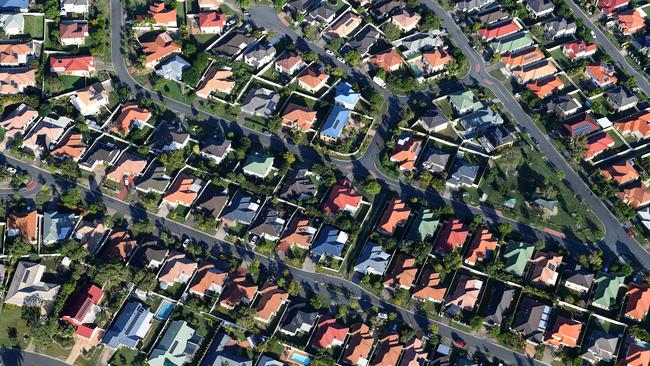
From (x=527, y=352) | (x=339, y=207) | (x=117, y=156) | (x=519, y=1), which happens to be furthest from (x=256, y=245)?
(x=519, y=1)

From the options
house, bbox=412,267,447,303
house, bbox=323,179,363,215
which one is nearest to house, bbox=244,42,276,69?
house, bbox=323,179,363,215

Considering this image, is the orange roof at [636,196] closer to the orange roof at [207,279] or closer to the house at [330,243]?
the house at [330,243]

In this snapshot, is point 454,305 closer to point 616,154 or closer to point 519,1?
point 616,154

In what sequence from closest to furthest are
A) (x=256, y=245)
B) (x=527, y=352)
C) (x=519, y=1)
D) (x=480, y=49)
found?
(x=527, y=352) → (x=256, y=245) → (x=480, y=49) → (x=519, y=1)

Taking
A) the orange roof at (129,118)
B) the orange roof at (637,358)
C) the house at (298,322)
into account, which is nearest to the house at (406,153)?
the house at (298,322)

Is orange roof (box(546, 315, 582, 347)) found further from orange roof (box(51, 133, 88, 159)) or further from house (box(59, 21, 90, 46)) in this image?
house (box(59, 21, 90, 46))

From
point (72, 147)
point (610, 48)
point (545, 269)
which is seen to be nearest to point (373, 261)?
point (545, 269)
